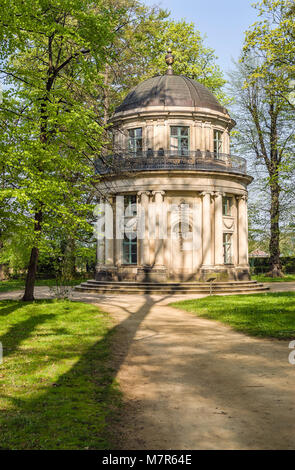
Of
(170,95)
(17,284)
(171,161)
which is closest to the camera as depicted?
(171,161)

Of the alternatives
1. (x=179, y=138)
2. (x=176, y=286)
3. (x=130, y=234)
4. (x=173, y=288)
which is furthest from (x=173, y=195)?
(x=173, y=288)

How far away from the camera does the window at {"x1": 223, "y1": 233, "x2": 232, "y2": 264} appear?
28.3 metres

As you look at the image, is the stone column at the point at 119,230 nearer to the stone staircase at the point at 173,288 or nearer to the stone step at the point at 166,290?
the stone staircase at the point at 173,288

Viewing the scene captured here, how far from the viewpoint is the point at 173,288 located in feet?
77.0

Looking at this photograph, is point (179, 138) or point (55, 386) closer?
point (55, 386)

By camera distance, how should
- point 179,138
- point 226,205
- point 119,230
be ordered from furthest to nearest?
1. point 226,205
2. point 179,138
3. point 119,230

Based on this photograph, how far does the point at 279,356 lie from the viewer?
27.2 ft

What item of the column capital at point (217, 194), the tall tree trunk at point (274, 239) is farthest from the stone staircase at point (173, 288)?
the tall tree trunk at point (274, 239)

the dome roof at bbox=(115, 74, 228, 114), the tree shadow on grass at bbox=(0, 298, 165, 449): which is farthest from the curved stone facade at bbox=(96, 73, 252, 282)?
the tree shadow on grass at bbox=(0, 298, 165, 449)

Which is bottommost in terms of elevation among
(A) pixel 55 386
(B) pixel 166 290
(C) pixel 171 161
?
(A) pixel 55 386

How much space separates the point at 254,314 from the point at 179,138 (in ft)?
56.4

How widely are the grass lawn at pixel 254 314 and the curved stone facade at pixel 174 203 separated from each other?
8.59 metres

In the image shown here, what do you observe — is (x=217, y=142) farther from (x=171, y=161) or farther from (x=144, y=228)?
(x=144, y=228)

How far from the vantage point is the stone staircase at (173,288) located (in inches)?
910
